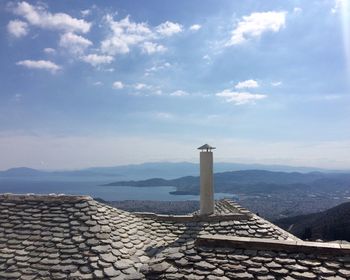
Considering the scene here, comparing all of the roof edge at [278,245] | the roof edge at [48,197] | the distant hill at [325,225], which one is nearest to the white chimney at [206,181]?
the roof edge at [48,197]

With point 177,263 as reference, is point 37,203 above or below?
above

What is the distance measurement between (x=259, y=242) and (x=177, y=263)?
1.75 m

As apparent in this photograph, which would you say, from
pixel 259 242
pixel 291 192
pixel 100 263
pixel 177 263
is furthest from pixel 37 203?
pixel 291 192

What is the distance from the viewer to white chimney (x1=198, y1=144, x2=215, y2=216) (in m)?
12.3

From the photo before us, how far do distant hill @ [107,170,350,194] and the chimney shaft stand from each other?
6513cm

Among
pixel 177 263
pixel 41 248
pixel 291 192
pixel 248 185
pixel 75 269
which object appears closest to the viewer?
pixel 177 263

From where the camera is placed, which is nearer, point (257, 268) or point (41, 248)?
point (257, 268)

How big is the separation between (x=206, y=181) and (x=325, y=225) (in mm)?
22144

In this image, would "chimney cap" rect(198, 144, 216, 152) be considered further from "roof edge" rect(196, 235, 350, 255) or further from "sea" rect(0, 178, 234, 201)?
"sea" rect(0, 178, 234, 201)

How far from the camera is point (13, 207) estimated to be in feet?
34.8

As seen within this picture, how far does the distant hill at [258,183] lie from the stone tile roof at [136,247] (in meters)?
67.1

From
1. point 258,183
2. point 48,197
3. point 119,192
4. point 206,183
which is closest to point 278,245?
point 206,183

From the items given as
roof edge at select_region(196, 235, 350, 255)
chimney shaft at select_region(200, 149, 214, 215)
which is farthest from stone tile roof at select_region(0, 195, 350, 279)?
chimney shaft at select_region(200, 149, 214, 215)

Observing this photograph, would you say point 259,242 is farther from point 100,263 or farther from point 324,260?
point 100,263
